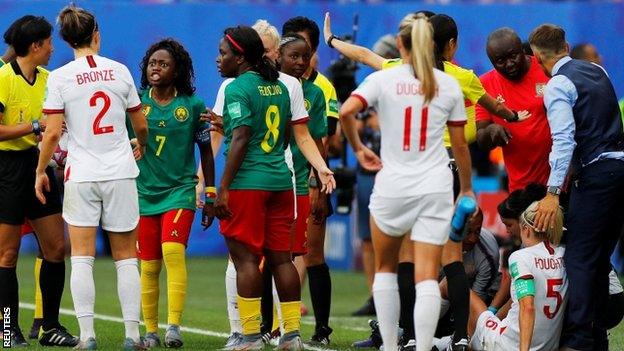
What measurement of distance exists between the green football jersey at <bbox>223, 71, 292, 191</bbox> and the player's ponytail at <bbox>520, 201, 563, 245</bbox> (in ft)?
5.24

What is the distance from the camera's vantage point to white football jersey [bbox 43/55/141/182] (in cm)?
951

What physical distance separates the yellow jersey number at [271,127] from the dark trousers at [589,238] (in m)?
1.98

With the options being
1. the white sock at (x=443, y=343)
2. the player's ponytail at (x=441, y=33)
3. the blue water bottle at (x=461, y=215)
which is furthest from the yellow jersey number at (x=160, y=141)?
the blue water bottle at (x=461, y=215)

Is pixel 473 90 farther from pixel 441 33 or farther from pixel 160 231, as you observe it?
pixel 160 231

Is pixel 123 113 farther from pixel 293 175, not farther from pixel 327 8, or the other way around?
pixel 327 8

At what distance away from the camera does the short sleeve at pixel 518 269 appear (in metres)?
9.40

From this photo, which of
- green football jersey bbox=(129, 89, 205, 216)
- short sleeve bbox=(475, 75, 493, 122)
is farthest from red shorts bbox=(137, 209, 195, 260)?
short sleeve bbox=(475, 75, 493, 122)

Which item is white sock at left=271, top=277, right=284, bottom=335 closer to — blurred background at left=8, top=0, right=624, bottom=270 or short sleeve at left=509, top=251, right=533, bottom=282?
short sleeve at left=509, top=251, right=533, bottom=282

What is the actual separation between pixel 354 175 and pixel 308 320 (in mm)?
2246

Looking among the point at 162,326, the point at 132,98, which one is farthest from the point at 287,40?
the point at 162,326

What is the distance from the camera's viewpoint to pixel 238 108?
9.71 m

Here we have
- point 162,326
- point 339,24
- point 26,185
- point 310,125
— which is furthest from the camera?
point 339,24

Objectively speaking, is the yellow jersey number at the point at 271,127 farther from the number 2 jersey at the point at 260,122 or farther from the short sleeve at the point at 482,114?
the short sleeve at the point at 482,114

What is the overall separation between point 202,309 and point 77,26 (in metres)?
5.81
